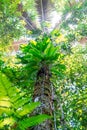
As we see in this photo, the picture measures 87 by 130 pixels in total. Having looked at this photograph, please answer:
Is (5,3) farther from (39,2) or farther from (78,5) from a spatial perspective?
(78,5)

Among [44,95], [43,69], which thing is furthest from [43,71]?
[44,95]

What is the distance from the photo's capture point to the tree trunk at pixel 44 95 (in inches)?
119

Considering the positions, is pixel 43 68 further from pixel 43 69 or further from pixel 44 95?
pixel 44 95

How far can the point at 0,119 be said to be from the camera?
195 centimetres

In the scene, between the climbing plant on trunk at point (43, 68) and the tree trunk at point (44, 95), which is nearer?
the tree trunk at point (44, 95)

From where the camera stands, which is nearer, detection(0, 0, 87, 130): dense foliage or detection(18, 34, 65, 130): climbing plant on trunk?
detection(0, 0, 87, 130): dense foliage

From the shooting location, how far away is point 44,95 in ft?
12.1

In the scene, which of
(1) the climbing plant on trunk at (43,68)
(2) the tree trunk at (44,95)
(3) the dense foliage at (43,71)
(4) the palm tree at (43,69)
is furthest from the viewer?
(1) the climbing plant on trunk at (43,68)

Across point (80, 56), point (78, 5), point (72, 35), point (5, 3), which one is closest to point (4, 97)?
point (5, 3)

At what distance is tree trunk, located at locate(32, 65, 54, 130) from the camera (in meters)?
3.02

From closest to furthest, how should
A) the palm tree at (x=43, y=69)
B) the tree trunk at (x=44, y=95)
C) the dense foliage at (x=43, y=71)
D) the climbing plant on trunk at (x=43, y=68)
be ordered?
1. the dense foliage at (x=43, y=71)
2. the tree trunk at (x=44, y=95)
3. the palm tree at (x=43, y=69)
4. the climbing plant on trunk at (x=43, y=68)

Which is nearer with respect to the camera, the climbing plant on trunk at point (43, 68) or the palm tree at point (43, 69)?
the palm tree at point (43, 69)

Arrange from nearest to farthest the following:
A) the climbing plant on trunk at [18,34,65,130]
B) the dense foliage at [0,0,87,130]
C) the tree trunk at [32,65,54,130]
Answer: the dense foliage at [0,0,87,130] → the tree trunk at [32,65,54,130] → the climbing plant on trunk at [18,34,65,130]

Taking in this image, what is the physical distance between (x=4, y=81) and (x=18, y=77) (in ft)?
11.4
